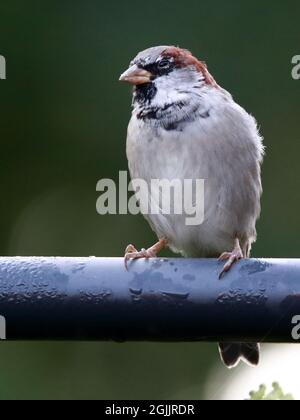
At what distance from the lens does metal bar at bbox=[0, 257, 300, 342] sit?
1814mm

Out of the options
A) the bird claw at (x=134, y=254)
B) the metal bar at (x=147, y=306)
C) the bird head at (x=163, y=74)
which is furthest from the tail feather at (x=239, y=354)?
the metal bar at (x=147, y=306)

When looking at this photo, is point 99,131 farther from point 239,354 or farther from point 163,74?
point 239,354

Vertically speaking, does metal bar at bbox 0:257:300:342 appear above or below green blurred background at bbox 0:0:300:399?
below

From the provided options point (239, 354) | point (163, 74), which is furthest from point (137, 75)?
point (239, 354)

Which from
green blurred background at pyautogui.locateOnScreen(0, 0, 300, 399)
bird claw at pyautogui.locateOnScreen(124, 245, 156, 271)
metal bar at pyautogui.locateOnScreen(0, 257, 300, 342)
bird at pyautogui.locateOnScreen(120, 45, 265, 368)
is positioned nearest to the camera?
metal bar at pyautogui.locateOnScreen(0, 257, 300, 342)

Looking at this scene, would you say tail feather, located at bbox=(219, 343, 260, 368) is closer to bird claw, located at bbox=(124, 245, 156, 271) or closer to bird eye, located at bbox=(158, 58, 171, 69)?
bird claw, located at bbox=(124, 245, 156, 271)

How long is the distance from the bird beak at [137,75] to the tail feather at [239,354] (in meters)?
0.73

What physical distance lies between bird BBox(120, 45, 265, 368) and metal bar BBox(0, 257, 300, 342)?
44.5 inches

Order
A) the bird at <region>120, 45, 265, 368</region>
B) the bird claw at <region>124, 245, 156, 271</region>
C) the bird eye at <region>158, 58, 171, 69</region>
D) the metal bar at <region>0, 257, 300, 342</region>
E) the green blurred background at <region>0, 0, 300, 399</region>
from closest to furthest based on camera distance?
the metal bar at <region>0, 257, 300, 342</region>, the bird claw at <region>124, 245, 156, 271</region>, the bird at <region>120, 45, 265, 368</region>, the bird eye at <region>158, 58, 171, 69</region>, the green blurred background at <region>0, 0, 300, 399</region>

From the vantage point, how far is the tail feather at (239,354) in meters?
3.11

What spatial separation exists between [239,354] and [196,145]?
1.86 ft

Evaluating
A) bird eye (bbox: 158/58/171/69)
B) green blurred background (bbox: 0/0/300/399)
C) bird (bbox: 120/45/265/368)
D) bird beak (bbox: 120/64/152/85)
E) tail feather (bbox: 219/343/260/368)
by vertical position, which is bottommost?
tail feather (bbox: 219/343/260/368)

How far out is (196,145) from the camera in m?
3.05

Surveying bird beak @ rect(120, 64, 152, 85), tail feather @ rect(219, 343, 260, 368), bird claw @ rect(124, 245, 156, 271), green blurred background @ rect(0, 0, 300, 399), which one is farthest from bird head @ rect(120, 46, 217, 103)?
green blurred background @ rect(0, 0, 300, 399)
